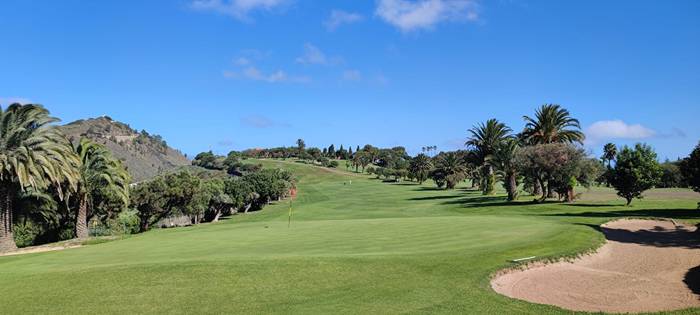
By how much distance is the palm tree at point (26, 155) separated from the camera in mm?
34219

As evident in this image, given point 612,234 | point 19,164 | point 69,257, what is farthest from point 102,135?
point 612,234

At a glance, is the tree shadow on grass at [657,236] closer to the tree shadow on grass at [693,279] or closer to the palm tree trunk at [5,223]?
the tree shadow on grass at [693,279]

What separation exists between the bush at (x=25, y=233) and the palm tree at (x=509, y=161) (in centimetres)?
5163

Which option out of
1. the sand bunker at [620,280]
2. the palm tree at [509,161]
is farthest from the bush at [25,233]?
the palm tree at [509,161]

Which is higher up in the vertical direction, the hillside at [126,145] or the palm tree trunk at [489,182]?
the hillside at [126,145]

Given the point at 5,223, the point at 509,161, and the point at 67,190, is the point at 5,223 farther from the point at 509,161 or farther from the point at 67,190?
the point at 509,161

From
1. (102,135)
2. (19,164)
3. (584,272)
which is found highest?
(102,135)

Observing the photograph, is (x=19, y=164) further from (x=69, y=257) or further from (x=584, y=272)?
(x=584, y=272)

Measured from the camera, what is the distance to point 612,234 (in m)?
29.6

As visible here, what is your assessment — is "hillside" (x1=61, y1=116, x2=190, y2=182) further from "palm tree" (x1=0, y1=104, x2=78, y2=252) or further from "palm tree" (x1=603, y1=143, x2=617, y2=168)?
"palm tree" (x1=603, y1=143, x2=617, y2=168)

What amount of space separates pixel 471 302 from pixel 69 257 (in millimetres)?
20302

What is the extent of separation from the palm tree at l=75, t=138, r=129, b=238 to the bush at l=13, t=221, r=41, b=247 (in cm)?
515

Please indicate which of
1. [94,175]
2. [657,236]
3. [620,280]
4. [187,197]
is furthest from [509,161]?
[620,280]

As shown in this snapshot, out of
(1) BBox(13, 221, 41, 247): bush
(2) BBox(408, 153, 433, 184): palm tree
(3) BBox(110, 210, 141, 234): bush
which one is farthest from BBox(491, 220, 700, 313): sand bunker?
(2) BBox(408, 153, 433, 184): palm tree
